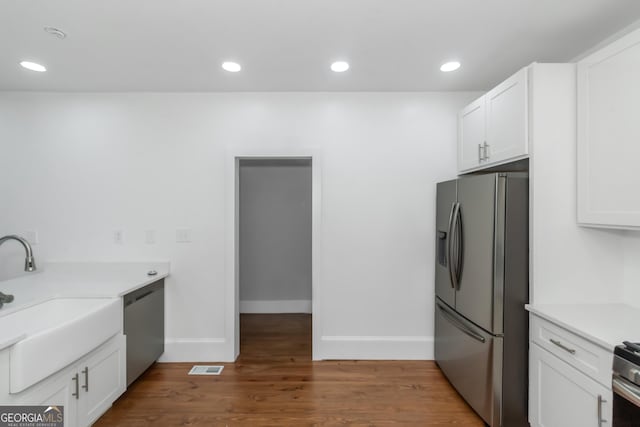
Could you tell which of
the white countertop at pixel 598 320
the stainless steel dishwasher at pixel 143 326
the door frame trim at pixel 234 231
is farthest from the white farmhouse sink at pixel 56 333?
the white countertop at pixel 598 320

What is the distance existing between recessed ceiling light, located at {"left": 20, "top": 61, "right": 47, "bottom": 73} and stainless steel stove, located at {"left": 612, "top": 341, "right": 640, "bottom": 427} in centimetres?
405

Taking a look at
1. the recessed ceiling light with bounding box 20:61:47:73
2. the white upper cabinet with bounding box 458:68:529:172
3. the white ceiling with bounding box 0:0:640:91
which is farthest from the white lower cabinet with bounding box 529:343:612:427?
the recessed ceiling light with bounding box 20:61:47:73

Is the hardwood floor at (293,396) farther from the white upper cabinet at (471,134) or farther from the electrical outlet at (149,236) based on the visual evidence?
the white upper cabinet at (471,134)

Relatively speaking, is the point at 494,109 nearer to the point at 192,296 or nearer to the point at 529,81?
the point at 529,81

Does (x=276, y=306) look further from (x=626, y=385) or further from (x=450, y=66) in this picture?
(x=626, y=385)

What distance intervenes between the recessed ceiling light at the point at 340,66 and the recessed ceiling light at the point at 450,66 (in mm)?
767

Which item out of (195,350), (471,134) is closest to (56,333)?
(195,350)

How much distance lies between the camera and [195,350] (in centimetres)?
296

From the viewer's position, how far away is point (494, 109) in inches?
90.7

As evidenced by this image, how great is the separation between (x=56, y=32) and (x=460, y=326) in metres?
3.42

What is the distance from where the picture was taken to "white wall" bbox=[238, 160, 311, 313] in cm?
452

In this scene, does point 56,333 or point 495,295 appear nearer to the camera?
point 56,333

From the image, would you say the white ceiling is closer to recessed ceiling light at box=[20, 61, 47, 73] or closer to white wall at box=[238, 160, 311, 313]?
recessed ceiling light at box=[20, 61, 47, 73]

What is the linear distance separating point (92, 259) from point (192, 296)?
1.01 meters
